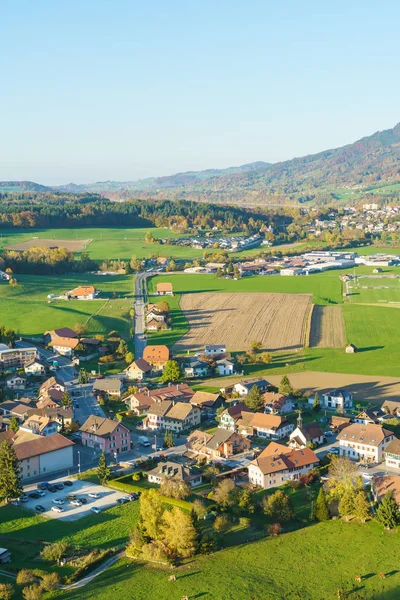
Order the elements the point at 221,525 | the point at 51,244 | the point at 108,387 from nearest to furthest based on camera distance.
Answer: the point at 221,525 < the point at 108,387 < the point at 51,244

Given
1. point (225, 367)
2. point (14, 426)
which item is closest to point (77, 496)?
point (14, 426)

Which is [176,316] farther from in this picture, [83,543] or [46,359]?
[83,543]

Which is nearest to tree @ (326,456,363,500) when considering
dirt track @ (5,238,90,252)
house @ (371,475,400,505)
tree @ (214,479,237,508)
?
house @ (371,475,400,505)

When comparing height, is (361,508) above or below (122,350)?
below

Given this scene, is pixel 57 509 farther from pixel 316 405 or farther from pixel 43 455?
pixel 316 405

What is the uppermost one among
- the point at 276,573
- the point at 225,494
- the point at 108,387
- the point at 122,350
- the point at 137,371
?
the point at 122,350
